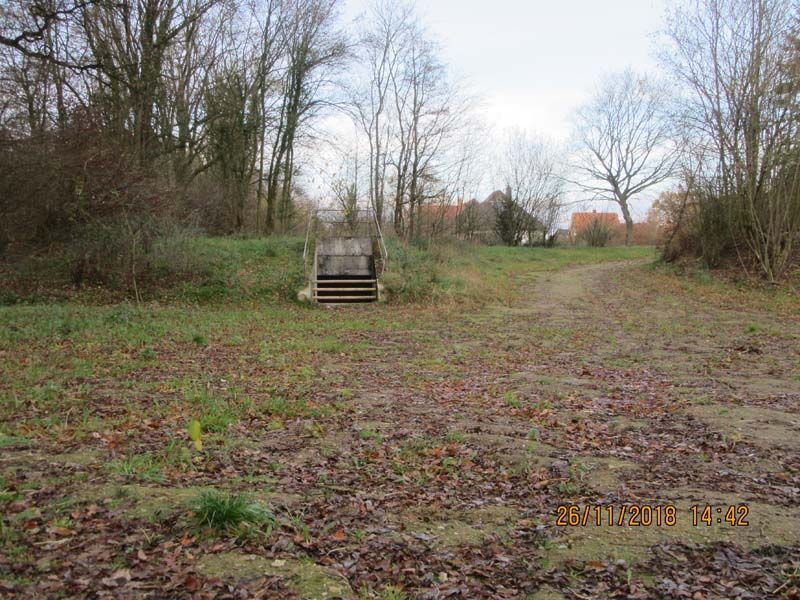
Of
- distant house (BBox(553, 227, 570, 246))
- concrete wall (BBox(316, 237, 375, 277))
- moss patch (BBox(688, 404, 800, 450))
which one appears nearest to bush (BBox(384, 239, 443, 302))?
concrete wall (BBox(316, 237, 375, 277))

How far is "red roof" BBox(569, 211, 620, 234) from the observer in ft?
132

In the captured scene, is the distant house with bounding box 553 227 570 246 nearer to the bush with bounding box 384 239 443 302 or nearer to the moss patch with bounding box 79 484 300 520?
the bush with bounding box 384 239 443 302

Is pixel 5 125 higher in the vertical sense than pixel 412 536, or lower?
higher

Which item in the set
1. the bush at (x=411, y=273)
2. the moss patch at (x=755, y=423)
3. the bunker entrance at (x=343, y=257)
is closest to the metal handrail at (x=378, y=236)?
the bunker entrance at (x=343, y=257)

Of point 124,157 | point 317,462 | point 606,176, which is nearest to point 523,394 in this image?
point 317,462

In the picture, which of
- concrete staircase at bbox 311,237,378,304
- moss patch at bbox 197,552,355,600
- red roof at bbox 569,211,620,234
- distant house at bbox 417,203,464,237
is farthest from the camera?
red roof at bbox 569,211,620,234

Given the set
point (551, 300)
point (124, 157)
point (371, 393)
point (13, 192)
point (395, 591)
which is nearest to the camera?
point (395, 591)

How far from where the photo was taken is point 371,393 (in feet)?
23.9

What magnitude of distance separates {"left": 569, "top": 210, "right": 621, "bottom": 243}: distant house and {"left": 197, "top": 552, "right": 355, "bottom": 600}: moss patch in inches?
1535

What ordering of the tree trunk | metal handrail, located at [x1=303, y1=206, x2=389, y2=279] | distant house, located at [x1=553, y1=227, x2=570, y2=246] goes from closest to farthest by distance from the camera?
1. metal handrail, located at [x1=303, y1=206, x2=389, y2=279]
2. distant house, located at [x1=553, y1=227, x2=570, y2=246]
3. the tree trunk

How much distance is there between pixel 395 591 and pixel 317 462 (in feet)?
6.22

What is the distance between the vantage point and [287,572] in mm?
3184

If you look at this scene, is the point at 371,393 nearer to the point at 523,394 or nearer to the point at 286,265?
the point at 523,394

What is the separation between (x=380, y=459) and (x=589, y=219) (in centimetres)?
3981
